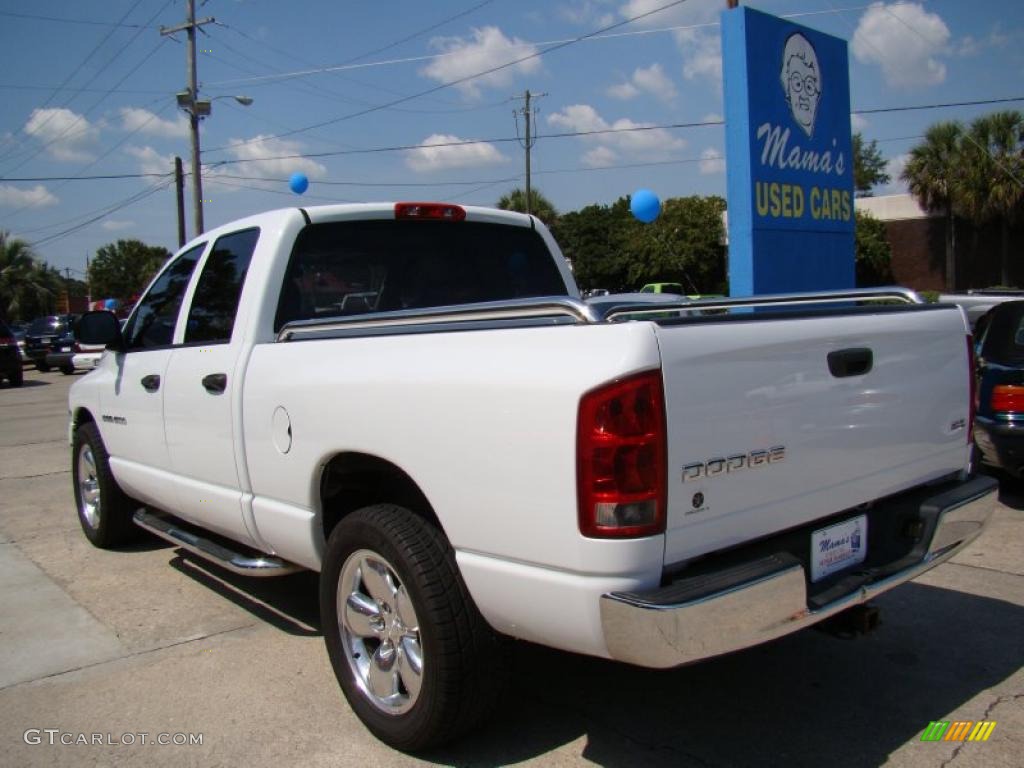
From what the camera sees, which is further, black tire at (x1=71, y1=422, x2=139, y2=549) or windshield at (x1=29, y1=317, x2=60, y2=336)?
windshield at (x1=29, y1=317, x2=60, y2=336)

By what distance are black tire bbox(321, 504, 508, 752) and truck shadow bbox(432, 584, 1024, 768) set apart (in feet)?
0.77

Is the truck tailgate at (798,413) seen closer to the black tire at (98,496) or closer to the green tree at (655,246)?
the black tire at (98,496)

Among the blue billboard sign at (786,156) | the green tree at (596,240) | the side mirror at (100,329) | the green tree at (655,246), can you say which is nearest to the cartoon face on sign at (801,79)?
the blue billboard sign at (786,156)

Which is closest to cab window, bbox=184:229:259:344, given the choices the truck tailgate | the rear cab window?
the rear cab window

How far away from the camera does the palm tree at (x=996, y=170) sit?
31.6m

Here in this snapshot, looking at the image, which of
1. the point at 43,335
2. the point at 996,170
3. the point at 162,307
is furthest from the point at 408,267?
the point at 996,170

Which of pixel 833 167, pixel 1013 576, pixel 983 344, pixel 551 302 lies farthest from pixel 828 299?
pixel 833 167

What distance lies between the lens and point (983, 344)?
6.62m

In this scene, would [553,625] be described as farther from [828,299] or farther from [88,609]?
[88,609]

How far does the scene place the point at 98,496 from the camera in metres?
5.84

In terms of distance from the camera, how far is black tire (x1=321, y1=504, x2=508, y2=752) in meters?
2.79

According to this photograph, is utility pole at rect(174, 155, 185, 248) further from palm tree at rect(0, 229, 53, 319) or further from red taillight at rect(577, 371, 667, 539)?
red taillight at rect(577, 371, 667, 539)

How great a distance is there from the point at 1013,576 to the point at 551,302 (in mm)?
3777

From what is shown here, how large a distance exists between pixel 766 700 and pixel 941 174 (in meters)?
35.9
